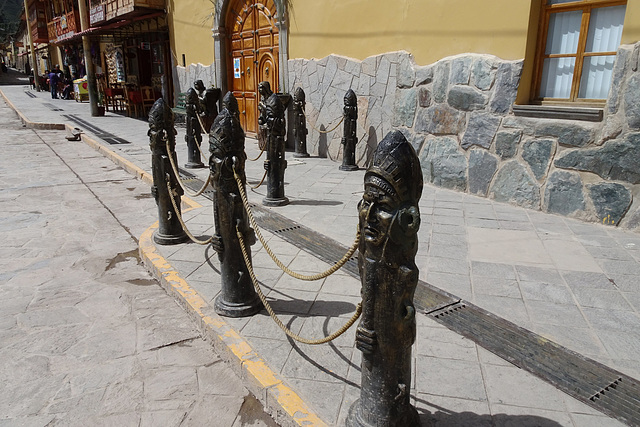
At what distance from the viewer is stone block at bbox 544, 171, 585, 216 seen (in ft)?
18.3

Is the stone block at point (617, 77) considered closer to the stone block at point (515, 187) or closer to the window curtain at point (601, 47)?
the window curtain at point (601, 47)

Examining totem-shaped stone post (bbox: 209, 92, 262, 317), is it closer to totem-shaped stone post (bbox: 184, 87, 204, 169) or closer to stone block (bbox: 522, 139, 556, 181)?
stone block (bbox: 522, 139, 556, 181)

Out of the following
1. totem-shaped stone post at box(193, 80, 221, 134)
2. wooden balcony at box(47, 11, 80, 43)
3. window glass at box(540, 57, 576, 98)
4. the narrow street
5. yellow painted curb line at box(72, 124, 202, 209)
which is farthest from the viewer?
wooden balcony at box(47, 11, 80, 43)

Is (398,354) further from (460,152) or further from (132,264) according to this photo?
(460,152)

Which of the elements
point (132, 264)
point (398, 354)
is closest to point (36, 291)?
point (132, 264)

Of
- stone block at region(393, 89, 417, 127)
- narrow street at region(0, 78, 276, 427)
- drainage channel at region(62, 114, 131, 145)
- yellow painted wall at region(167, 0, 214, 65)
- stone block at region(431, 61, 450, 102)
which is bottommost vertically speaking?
narrow street at region(0, 78, 276, 427)

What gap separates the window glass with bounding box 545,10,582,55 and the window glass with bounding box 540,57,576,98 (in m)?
0.12

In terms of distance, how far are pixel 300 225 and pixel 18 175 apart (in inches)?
264

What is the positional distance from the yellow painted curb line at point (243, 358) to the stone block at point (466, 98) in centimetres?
467

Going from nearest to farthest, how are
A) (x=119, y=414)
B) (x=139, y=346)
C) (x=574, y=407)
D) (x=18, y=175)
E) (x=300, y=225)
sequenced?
(x=574, y=407) < (x=119, y=414) < (x=139, y=346) < (x=300, y=225) < (x=18, y=175)

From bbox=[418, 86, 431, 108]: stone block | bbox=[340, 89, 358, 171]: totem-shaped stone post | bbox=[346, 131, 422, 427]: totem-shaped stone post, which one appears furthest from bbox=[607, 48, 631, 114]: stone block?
bbox=[346, 131, 422, 427]: totem-shaped stone post

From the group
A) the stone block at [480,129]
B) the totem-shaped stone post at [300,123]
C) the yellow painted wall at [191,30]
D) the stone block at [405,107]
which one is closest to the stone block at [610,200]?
the stone block at [480,129]

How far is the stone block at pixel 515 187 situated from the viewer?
602 centimetres

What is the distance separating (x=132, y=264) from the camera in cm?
495
